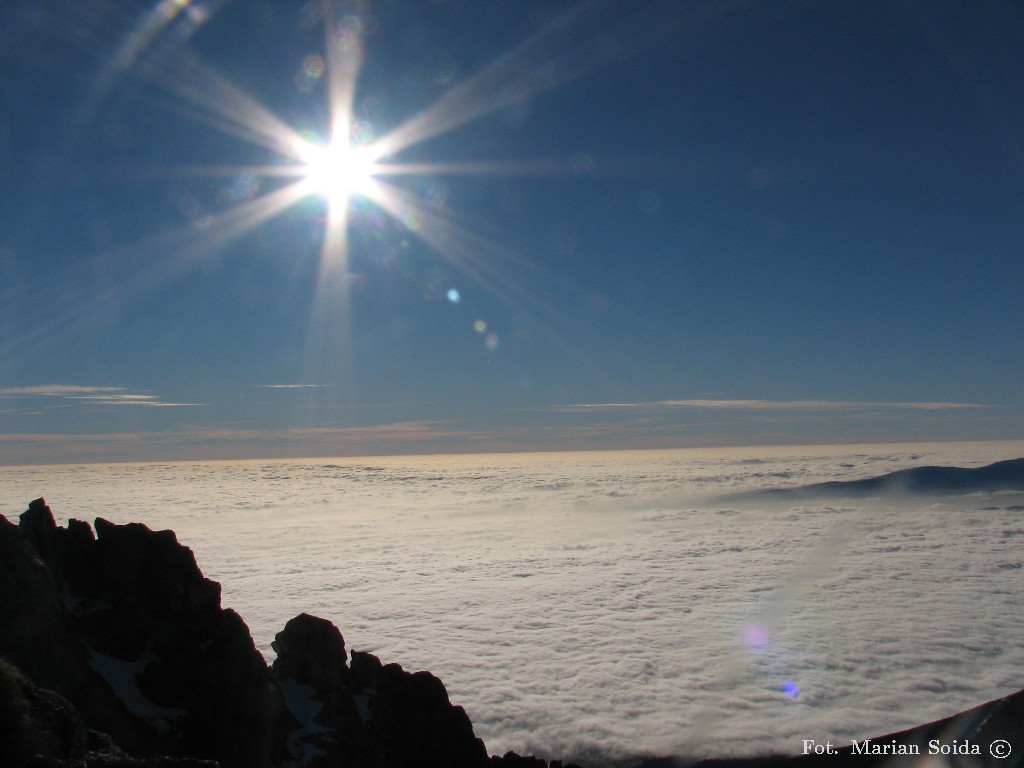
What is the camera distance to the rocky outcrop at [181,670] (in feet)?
52.1

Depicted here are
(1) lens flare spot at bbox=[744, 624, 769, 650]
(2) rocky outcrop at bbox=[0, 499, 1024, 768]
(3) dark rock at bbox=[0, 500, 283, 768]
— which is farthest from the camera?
(1) lens flare spot at bbox=[744, 624, 769, 650]

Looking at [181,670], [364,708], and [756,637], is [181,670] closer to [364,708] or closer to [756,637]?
[364,708]

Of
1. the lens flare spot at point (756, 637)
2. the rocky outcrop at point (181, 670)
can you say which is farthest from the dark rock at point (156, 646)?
the lens flare spot at point (756, 637)

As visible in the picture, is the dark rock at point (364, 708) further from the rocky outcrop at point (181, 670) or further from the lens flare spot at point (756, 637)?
the lens flare spot at point (756, 637)

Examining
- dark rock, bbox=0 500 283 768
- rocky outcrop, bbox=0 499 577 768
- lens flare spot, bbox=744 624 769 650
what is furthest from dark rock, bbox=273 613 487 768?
lens flare spot, bbox=744 624 769 650

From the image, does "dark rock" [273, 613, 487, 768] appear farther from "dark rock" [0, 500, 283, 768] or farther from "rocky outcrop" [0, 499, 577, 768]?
"dark rock" [0, 500, 283, 768]

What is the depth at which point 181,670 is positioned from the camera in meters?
19.6

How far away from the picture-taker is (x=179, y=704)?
62.4 feet

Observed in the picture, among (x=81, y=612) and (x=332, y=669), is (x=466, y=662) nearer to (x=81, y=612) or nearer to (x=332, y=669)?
(x=332, y=669)

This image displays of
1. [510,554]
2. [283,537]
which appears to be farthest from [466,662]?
[283,537]

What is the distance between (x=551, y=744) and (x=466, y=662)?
1451 centimetres

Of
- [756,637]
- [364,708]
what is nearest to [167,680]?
[364,708]

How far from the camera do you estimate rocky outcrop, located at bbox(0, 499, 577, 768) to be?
52.1 ft

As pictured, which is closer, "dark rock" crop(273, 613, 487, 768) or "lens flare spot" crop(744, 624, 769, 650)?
"dark rock" crop(273, 613, 487, 768)
